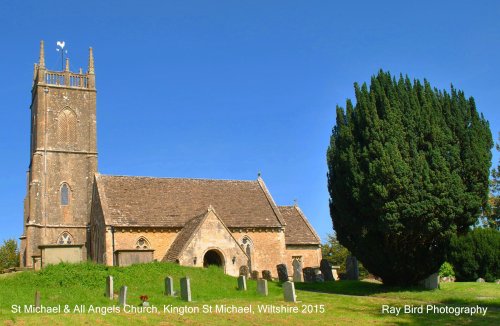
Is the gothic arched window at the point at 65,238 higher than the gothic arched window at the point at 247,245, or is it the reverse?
the gothic arched window at the point at 65,238

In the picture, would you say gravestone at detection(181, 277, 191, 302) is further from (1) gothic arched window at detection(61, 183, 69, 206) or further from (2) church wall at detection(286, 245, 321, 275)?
(1) gothic arched window at detection(61, 183, 69, 206)

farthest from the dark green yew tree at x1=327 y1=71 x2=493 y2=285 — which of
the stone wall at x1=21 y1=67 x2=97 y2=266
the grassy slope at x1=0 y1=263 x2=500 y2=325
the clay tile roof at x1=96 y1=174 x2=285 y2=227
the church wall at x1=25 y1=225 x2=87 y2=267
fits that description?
the stone wall at x1=21 y1=67 x2=97 y2=266

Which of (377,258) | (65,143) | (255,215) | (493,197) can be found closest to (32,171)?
(65,143)

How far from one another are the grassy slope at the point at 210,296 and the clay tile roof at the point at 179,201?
8776 mm

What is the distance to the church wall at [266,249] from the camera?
41.8 meters

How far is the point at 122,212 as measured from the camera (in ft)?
130

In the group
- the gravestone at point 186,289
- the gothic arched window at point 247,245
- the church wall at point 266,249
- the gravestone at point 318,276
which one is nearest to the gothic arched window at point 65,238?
the church wall at point 266,249

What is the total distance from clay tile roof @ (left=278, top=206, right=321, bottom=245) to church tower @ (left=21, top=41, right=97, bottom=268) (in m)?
16.7

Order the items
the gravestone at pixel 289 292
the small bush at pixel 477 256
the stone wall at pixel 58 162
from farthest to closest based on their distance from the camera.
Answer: the stone wall at pixel 58 162
the small bush at pixel 477 256
the gravestone at pixel 289 292

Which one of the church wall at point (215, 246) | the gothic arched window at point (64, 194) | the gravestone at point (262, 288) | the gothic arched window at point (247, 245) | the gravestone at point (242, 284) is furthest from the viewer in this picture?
the gothic arched window at point (64, 194)

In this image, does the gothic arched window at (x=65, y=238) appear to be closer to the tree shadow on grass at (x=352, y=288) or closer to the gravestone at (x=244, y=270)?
the gravestone at (x=244, y=270)

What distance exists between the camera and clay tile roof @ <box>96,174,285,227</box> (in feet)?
131

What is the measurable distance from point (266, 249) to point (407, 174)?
1802 centimetres

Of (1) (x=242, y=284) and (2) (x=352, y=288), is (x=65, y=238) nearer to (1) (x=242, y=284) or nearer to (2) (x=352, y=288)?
(1) (x=242, y=284)
